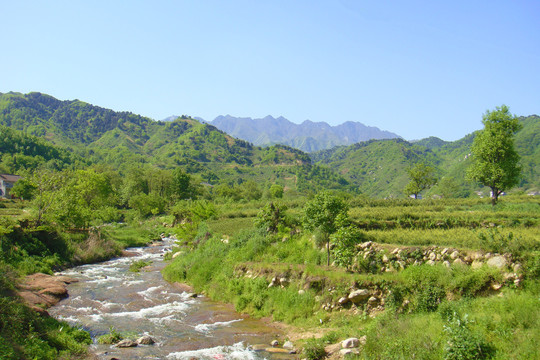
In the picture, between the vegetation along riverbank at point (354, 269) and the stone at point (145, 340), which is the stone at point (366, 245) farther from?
the stone at point (145, 340)

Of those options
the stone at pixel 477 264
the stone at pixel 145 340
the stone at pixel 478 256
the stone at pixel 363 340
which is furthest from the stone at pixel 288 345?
the stone at pixel 478 256

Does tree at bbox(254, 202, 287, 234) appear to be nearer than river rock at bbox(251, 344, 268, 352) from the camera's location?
No

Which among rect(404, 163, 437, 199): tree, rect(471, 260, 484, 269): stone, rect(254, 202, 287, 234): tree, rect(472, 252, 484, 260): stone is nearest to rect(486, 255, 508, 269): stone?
rect(471, 260, 484, 269): stone

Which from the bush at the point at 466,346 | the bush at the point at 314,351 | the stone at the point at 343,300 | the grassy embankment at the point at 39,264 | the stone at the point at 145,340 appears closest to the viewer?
the bush at the point at 466,346

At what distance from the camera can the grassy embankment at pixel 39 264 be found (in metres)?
11.8

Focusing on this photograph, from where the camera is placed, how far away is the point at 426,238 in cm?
1917

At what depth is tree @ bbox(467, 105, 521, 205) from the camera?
31.5m

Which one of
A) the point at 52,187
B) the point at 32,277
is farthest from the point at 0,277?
the point at 52,187

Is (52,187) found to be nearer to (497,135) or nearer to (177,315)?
(177,315)

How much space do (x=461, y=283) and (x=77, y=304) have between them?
2000 cm

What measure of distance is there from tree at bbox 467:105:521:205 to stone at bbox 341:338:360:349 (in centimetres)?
2600

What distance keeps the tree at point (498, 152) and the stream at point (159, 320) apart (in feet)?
86.1

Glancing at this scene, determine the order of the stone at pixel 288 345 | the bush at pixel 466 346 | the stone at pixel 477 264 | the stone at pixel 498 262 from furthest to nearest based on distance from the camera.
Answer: the stone at pixel 477 264
the stone at pixel 498 262
the stone at pixel 288 345
the bush at pixel 466 346

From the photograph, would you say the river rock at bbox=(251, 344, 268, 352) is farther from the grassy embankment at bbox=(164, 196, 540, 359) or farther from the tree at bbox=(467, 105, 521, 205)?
the tree at bbox=(467, 105, 521, 205)
